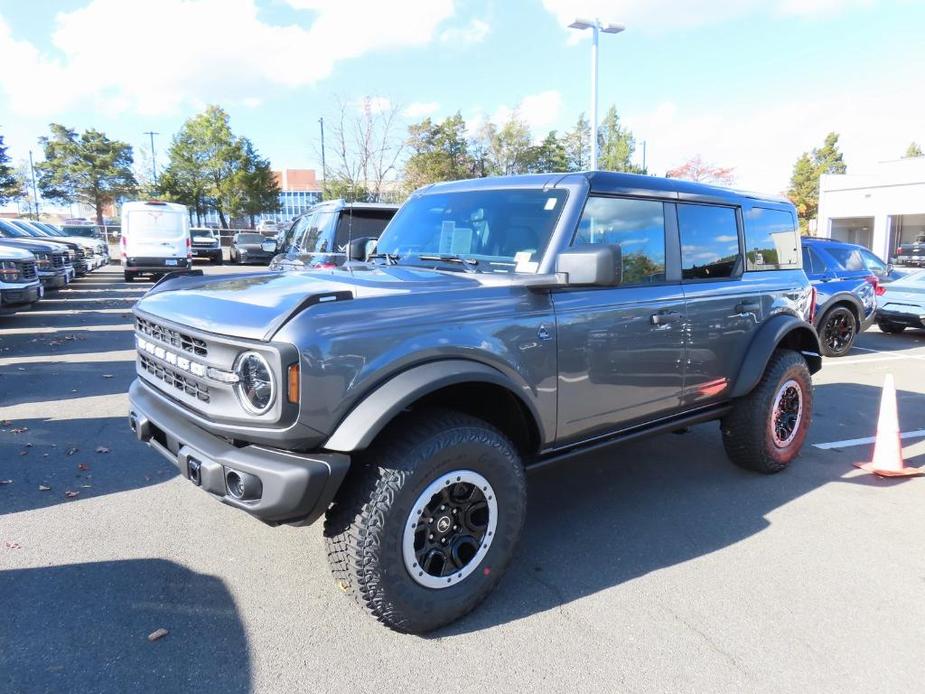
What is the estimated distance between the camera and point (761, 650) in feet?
8.64

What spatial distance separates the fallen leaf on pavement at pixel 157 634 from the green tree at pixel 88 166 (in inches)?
2035

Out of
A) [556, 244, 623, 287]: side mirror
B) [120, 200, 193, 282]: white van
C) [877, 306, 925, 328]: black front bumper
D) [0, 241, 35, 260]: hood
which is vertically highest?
[120, 200, 193, 282]: white van

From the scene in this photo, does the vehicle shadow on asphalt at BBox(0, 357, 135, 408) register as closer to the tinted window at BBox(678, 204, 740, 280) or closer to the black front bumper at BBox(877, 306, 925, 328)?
the tinted window at BBox(678, 204, 740, 280)

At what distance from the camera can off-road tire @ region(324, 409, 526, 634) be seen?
248 centimetres

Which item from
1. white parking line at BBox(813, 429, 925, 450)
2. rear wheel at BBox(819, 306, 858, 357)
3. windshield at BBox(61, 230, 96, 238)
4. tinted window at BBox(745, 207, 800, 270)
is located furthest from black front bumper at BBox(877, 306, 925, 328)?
windshield at BBox(61, 230, 96, 238)

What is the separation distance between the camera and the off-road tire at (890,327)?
12.1m

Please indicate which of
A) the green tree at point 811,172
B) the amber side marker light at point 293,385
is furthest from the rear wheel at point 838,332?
the green tree at point 811,172

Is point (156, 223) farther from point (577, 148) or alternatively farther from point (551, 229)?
point (577, 148)

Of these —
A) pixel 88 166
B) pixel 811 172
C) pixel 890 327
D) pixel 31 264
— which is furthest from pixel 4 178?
pixel 811 172

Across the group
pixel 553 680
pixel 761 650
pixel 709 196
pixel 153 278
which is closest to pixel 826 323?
pixel 709 196

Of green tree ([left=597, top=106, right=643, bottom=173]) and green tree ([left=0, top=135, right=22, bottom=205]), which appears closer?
green tree ([left=0, top=135, right=22, bottom=205])

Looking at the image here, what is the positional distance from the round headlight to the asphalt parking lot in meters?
1.04

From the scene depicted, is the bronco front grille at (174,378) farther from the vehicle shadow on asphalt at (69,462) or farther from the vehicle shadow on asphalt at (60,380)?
the vehicle shadow on asphalt at (60,380)

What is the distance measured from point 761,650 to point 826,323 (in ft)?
27.9
